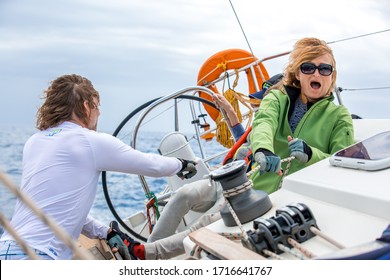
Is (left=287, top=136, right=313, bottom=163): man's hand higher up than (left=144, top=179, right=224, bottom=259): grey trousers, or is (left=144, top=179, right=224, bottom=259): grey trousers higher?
(left=287, top=136, right=313, bottom=163): man's hand

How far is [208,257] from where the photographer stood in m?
1.00

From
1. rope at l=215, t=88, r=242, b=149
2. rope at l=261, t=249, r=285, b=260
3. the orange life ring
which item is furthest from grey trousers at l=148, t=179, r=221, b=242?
the orange life ring

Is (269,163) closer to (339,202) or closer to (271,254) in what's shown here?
(339,202)

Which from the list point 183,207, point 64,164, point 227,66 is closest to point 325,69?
point 183,207

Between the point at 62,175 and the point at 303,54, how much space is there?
113 centimetres

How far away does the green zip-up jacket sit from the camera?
1626mm

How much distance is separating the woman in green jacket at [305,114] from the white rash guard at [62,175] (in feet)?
1.93

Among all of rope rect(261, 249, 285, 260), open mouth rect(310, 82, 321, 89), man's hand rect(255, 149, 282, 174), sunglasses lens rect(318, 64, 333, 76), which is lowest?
rope rect(261, 249, 285, 260)

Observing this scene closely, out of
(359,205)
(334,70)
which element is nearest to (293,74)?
(334,70)

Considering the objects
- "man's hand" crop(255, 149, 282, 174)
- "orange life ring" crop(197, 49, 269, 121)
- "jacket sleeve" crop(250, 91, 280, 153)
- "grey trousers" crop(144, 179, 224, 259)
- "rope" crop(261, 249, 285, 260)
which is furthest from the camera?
"orange life ring" crop(197, 49, 269, 121)

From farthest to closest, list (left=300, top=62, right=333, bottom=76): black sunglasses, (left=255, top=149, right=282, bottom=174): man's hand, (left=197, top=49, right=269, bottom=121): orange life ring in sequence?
(left=197, top=49, right=269, bottom=121): orange life ring < (left=300, top=62, right=333, bottom=76): black sunglasses < (left=255, top=149, right=282, bottom=174): man's hand

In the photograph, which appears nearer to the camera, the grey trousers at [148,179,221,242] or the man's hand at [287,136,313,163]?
the man's hand at [287,136,313,163]

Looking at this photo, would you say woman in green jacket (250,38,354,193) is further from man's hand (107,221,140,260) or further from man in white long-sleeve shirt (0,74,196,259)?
man's hand (107,221,140,260)

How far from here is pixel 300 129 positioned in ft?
5.69
